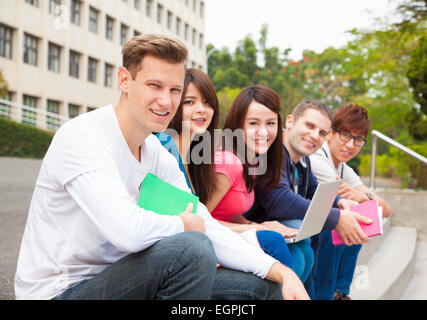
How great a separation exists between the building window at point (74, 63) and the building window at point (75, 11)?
4.75 ft

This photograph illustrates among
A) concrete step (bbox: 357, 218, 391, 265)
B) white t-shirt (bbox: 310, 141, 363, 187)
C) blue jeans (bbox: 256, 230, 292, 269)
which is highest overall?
white t-shirt (bbox: 310, 141, 363, 187)

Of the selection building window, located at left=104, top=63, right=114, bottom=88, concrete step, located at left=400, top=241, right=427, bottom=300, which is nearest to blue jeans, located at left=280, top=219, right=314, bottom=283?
concrete step, located at left=400, top=241, right=427, bottom=300

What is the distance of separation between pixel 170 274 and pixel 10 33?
62.4 ft

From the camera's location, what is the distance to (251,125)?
2416mm

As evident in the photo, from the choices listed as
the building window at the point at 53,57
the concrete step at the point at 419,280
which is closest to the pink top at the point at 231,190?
the concrete step at the point at 419,280

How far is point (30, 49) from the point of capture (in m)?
18.9

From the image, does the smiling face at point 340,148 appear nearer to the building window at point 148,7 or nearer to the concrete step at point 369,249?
the concrete step at point 369,249

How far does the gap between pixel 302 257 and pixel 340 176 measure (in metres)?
1.45

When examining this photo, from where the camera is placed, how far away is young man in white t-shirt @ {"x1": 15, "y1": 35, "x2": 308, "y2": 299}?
51.6 inches

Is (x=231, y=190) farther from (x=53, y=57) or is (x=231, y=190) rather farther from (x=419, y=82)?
(x=53, y=57)

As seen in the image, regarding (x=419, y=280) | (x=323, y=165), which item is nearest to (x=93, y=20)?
(x=419, y=280)

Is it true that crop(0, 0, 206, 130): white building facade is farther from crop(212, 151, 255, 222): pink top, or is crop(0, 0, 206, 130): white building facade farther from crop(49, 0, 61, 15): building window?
crop(212, 151, 255, 222): pink top

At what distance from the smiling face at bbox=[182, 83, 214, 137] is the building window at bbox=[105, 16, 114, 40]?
2260 cm
